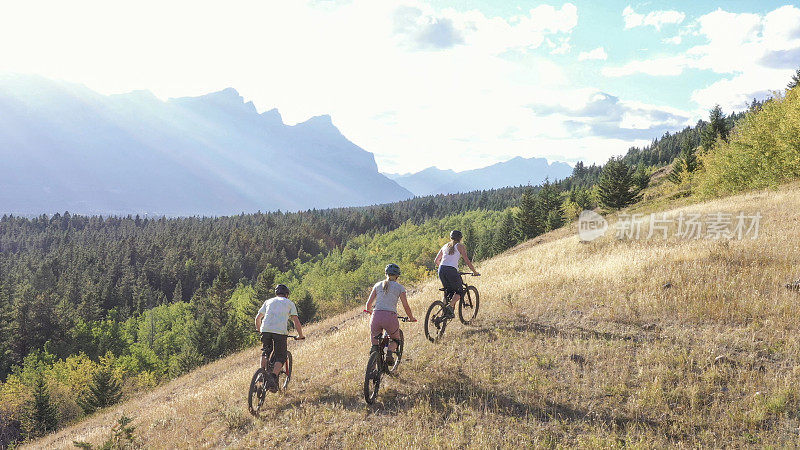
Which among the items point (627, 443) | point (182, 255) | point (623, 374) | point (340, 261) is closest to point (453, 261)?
point (623, 374)

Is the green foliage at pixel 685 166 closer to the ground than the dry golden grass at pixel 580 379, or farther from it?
farther from it

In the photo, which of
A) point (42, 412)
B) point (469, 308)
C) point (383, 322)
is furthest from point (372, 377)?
point (42, 412)

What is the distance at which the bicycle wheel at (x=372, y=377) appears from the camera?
25.8ft

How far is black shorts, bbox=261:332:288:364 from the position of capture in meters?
9.04

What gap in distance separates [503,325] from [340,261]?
10145 centimetres

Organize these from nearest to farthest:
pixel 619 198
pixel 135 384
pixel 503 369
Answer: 1. pixel 503 369
2. pixel 135 384
3. pixel 619 198

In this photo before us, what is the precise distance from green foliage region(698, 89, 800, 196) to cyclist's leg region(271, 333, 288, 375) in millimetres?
37444

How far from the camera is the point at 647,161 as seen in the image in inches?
6048

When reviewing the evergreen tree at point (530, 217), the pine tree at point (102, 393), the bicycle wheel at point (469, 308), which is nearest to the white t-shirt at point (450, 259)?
the bicycle wheel at point (469, 308)

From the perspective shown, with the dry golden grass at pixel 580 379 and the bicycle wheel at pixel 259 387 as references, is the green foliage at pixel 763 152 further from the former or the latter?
the bicycle wheel at pixel 259 387

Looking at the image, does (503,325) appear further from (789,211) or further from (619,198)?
(619,198)

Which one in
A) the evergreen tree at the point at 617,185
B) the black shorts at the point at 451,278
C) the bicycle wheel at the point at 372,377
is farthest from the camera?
the evergreen tree at the point at 617,185

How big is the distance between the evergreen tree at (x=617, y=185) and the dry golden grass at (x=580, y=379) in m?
46.9

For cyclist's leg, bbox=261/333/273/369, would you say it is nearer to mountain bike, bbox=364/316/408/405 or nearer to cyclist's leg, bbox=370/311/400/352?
mountain bike, bbox=364/316/408/405
